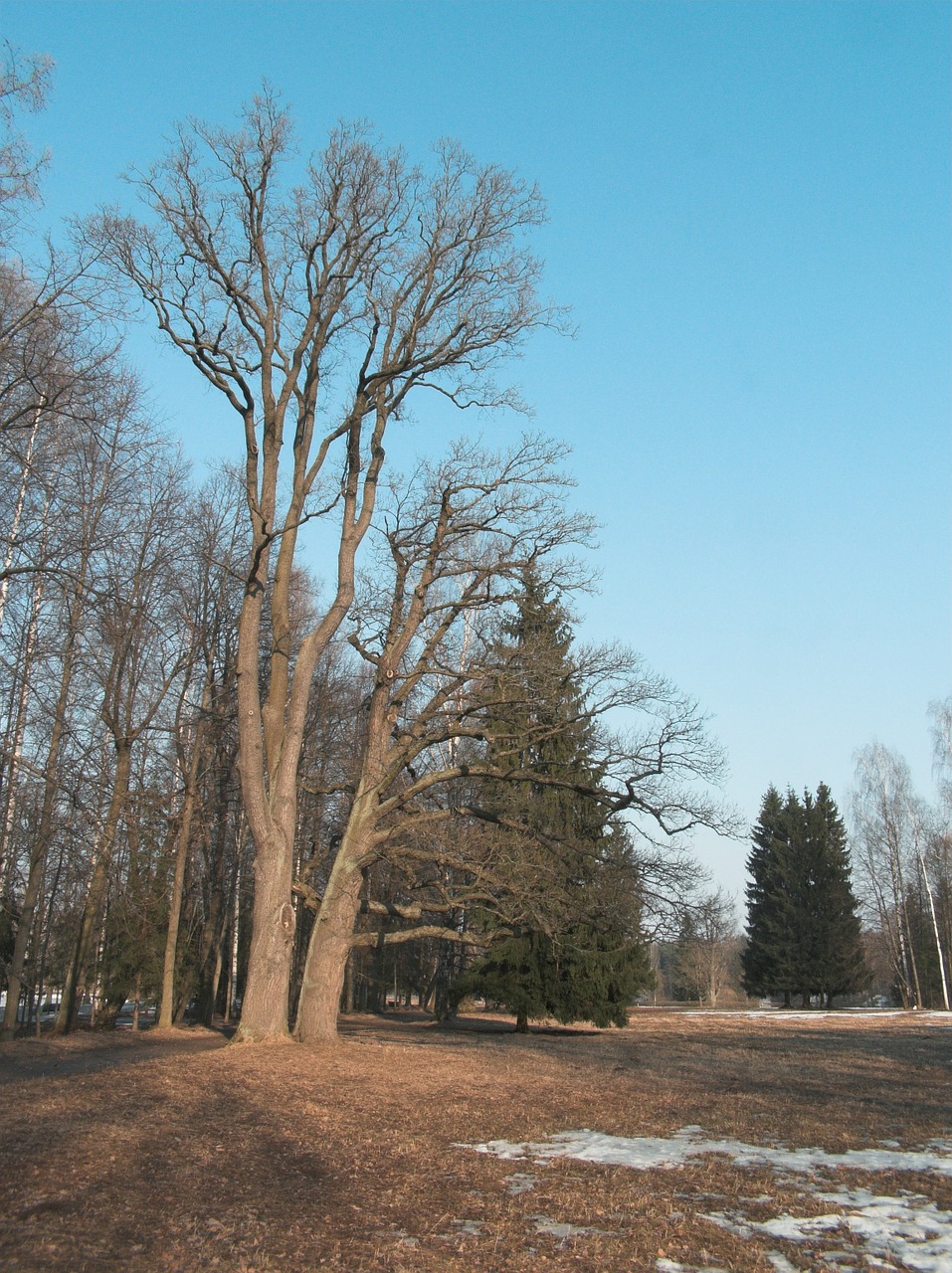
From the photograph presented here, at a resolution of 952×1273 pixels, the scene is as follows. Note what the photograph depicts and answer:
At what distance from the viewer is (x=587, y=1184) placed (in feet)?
20.0

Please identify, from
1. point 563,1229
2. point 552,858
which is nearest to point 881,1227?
point 563,1229

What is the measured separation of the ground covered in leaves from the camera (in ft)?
15.4

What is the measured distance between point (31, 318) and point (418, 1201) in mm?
8586

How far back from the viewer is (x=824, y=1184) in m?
6.11

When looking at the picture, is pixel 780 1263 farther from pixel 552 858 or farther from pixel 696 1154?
pixel 552 858

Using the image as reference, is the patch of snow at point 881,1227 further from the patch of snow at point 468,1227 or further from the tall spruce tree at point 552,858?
the tall spruce tree at point 552,858

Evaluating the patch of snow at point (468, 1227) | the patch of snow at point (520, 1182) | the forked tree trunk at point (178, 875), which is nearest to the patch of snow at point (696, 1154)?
the patch of snow at point (520, 1182)

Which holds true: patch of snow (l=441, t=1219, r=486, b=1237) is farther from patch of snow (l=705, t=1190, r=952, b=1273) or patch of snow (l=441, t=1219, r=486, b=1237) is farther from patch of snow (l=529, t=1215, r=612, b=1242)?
patch of snow (l=705, t=1190, r=952, b=1273)

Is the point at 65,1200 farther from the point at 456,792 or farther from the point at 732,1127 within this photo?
the point at 456,792

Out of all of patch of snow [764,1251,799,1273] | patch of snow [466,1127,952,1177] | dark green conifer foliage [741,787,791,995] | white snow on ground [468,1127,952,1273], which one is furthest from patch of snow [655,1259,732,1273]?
dark green conifer foliage [741,787,791,995]

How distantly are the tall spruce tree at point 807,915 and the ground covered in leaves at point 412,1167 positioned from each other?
35905 millimetres

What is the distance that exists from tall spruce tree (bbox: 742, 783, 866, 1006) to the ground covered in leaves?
35.9m

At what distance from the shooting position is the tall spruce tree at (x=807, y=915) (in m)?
46.1

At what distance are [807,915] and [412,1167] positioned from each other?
1764 inches
